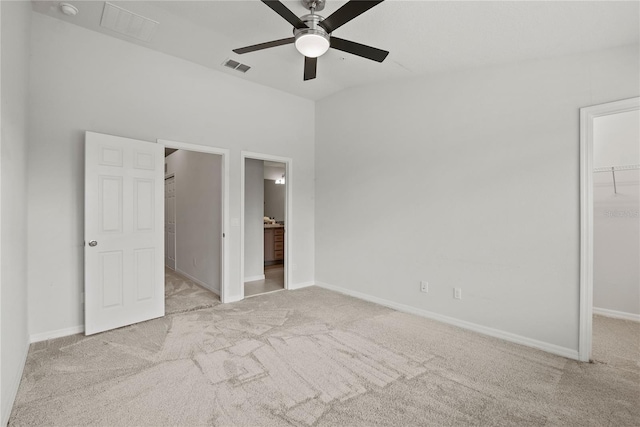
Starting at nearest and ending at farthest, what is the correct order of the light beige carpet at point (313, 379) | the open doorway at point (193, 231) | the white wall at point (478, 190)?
the light beige carpet at point (313, 379)
the white wall at point (478, 190)
the open doorway at point (193, 231)

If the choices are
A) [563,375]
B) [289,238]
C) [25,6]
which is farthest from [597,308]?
[25,6]

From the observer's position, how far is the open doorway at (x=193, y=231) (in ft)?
14.4

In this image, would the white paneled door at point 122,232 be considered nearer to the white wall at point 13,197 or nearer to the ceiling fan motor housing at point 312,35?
the white wall at point 13,197

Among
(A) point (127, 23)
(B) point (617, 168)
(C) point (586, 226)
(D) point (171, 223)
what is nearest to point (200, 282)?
(D) point (171, 223)

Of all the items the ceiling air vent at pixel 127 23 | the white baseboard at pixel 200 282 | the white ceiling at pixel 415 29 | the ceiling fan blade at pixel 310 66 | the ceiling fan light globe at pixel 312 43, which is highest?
the ceiling air vent at pixel 127 23

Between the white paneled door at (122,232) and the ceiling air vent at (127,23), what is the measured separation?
3.53 ft

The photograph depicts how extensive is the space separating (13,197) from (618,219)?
5860 mm

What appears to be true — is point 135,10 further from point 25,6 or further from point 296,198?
point 296,198

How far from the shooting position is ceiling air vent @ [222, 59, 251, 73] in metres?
3.82

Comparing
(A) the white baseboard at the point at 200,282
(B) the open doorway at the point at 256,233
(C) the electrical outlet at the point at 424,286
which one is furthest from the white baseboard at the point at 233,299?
(C) the electrical outlet at the point at 424,286

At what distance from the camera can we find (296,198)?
4.98 meters

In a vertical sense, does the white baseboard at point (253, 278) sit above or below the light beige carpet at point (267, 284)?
above

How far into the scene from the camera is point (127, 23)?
119 inches

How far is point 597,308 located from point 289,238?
13.3ft
